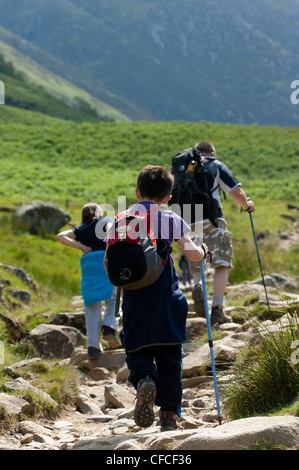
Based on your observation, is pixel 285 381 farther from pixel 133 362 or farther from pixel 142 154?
pixel 142 154

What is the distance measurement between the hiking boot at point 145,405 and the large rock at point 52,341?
4173 millimetres

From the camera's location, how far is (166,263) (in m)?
4.78

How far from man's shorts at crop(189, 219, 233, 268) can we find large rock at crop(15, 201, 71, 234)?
1339 cm

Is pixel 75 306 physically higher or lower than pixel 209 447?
higher

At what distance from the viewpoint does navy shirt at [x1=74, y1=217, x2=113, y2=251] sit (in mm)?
7965

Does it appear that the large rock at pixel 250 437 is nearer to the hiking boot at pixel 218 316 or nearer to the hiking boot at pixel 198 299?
the hiking boot at pixel 218 316

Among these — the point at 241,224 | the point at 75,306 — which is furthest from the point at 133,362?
the point at 241,224

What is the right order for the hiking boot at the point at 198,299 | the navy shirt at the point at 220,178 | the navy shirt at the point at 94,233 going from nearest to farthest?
the navy shirt at the point at 94,233 → the navy shirt at the point at 220,178 → the hiking boot at the point at 198,299

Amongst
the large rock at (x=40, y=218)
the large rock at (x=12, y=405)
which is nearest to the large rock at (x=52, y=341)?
the large rock at (x=12, y=405)

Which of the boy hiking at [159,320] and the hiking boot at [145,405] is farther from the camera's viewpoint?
the boy hiking at [159,320]

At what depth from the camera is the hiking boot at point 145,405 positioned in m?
4.46

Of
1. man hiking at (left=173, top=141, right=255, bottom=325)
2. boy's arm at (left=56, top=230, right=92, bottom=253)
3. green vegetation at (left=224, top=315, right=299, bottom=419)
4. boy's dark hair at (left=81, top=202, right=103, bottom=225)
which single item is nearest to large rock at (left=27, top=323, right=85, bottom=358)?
boy's arm at (left=56, top=230, right=92, bottom=253)

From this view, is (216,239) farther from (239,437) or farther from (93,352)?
(239,437)
